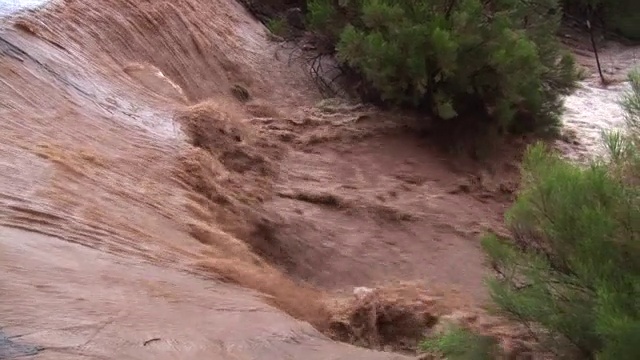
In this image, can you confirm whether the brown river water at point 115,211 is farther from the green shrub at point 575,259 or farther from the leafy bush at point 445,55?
the leafy bush at point 445,55

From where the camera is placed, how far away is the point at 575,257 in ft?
12.0

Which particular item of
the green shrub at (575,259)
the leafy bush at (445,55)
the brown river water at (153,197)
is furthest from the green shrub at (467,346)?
the leafy bush at (445,55)

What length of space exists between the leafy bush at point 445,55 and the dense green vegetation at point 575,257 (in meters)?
3.34

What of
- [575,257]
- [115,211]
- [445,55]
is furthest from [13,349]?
[445,55]

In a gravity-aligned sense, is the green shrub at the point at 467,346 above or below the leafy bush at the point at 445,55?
below

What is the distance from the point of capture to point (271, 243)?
18.3 feet

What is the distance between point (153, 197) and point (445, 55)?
11.0ft

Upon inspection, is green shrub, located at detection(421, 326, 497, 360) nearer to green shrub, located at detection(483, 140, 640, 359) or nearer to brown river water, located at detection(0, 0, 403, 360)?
green shrub, located at detection(483, 140, 640, 359)

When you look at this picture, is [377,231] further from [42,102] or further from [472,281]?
[42,102]

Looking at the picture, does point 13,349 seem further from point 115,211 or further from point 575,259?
point 575,259

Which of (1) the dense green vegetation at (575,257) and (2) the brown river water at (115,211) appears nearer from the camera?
(2) the brown river water at (115,211)

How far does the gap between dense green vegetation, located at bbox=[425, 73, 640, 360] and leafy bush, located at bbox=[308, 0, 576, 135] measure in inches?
131

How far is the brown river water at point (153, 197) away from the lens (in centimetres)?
323

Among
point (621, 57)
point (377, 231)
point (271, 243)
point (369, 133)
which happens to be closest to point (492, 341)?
point (271, 243)
